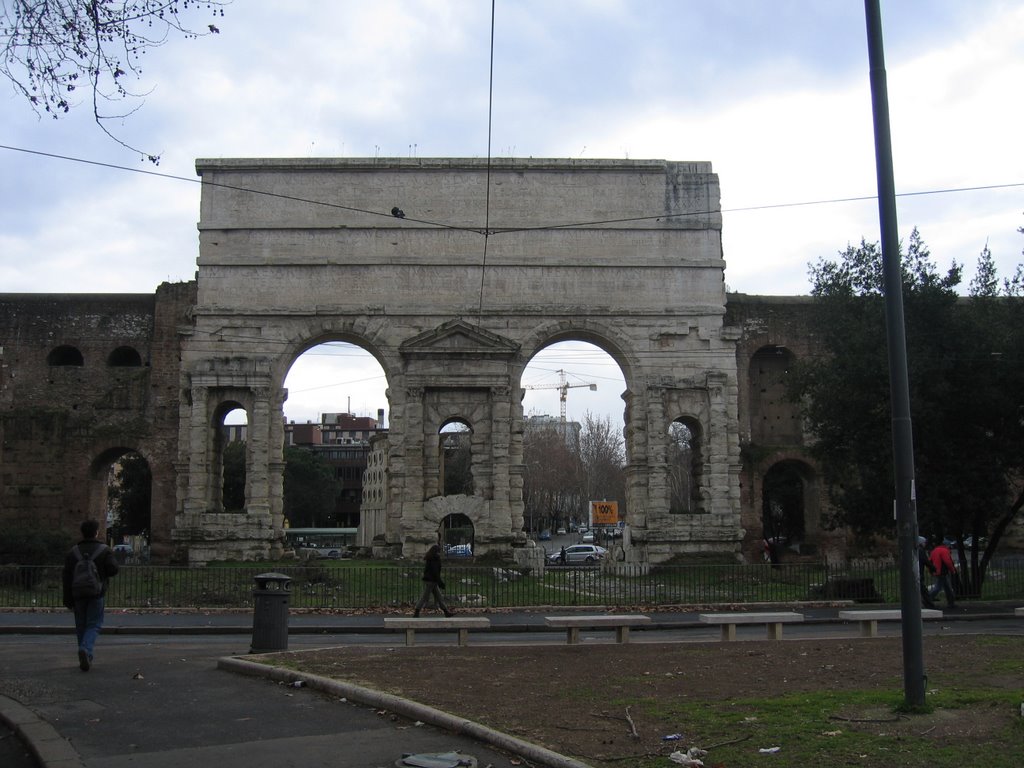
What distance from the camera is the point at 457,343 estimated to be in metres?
30.5

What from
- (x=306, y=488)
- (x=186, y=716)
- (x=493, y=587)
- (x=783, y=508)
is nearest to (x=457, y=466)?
(x=306, y=488)

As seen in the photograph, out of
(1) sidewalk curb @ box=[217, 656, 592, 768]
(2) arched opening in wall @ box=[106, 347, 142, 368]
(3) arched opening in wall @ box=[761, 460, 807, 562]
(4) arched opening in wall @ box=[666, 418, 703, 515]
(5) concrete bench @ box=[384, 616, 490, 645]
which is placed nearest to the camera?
(1) sidewalk curb @ box=[217, 656, 592, 768]

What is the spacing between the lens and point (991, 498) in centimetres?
2167

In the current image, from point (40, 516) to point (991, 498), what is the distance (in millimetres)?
26125

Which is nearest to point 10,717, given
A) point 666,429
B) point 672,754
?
point 672,754

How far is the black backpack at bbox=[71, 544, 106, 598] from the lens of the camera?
1066 cm

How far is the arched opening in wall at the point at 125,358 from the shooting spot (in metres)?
33.9

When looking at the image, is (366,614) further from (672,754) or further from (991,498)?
(672,754)

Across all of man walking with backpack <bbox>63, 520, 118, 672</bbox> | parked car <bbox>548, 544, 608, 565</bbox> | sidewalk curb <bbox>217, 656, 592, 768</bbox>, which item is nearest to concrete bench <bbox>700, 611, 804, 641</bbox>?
sidewalk curb <bbox>217, 656, 592, 768</bbox>

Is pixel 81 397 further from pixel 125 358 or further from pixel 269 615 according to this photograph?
pixel 269 615

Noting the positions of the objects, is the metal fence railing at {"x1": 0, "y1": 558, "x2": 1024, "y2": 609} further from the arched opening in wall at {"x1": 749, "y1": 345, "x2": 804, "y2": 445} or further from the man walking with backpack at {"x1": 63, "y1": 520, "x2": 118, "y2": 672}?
the man walking with backpack at {"x1": 63, "y1": 520, "x2": 118, "y2": 672}

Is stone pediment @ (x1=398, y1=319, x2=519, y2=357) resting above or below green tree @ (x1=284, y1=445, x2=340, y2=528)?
above

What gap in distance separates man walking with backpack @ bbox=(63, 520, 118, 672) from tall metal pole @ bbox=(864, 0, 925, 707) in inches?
290

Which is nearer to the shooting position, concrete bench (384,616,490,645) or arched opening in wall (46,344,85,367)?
concrete bench (384,616,490,645)
